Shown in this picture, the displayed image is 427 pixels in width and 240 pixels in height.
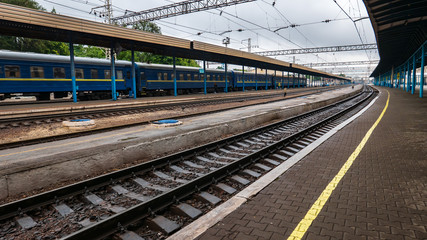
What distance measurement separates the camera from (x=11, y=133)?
9.31 m

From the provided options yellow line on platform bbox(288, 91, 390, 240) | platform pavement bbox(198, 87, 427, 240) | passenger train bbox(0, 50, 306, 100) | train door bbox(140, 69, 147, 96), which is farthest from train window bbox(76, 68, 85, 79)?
yellow line on platform bbox(288, 91, 390, 240)

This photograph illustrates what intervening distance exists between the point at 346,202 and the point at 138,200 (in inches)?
125

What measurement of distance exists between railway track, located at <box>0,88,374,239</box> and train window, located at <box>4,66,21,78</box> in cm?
1608

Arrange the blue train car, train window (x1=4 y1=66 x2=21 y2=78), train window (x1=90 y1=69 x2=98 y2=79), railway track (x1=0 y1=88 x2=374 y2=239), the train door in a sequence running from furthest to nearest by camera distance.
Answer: the train door, train window (x1=90 y1=69 x2=98 y2=79), the blue train car, train window (x1=4 y1=66 x2=21 y2=78), railway track (x1=0 y1=88 x2=374 y2=239)

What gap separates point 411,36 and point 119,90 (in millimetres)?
25827

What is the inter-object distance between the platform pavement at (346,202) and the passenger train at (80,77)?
1834cm

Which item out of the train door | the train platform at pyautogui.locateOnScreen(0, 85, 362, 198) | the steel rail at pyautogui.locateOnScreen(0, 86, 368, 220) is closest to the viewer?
the steel rail at pyautogui.locateOnScreen(0, 86, 368, 220)

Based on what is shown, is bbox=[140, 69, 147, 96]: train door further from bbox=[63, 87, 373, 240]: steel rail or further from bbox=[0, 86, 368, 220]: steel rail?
bbox=[63, 87, 373, 240]: steel rail

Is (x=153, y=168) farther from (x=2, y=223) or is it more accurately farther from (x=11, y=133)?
(x=11, y=133)

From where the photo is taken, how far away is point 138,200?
408 cm

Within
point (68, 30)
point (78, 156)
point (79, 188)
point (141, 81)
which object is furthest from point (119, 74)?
point (79, 188)

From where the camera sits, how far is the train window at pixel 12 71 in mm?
16047

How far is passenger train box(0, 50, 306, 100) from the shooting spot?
16.4 metres

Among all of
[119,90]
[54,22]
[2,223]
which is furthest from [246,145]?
[119,90]
